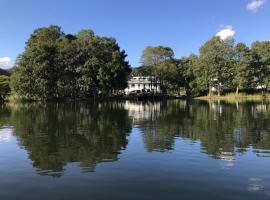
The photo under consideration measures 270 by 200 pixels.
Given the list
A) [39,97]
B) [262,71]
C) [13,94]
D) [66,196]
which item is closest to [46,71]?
[39,97]

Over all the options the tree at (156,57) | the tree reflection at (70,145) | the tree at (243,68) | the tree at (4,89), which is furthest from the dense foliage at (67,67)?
the tree reflection at (70,145)

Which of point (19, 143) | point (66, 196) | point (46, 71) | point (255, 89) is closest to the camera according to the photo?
point (66, 196)

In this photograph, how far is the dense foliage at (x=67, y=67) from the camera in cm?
9062

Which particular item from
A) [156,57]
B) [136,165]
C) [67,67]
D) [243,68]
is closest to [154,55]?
[156,57]

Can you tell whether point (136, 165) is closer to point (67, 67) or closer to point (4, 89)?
point (67, 67)

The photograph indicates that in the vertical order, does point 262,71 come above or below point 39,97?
above

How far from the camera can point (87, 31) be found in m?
104

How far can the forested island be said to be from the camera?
9169cm

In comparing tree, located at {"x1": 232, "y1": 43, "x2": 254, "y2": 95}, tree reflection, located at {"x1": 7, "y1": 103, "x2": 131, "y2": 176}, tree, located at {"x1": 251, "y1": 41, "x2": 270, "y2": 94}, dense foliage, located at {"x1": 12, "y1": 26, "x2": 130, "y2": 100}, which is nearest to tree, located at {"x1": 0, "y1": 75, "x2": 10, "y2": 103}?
dense foliage, located at {"x1": 12, "y1": 26, "x2": 130, "y2": 100}

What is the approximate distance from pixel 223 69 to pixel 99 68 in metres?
36.2

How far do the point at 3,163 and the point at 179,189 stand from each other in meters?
9.35

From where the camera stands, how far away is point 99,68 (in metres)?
97.3

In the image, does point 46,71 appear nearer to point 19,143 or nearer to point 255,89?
point 255,89

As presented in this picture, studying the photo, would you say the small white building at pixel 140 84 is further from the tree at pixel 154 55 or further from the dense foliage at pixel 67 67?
the dense foliage at pixel 67 67
